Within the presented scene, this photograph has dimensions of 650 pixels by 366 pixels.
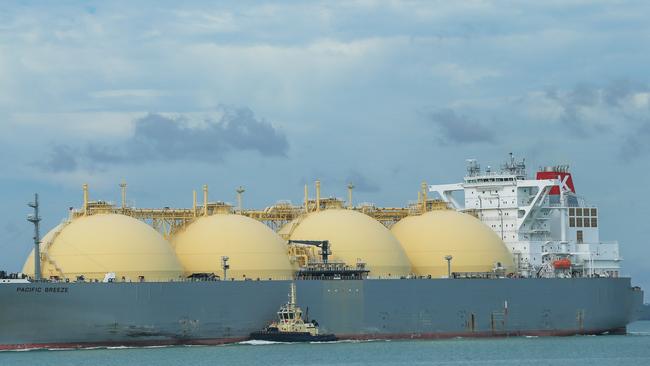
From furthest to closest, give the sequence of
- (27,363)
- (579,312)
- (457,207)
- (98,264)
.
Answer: (457,207) < (579,312) < (98,264) < (27,363)

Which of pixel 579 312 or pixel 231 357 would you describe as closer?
pixel 231 357

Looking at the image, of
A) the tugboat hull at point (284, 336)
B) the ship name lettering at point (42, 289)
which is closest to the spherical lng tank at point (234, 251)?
the tugboat hull at point (284, 336)

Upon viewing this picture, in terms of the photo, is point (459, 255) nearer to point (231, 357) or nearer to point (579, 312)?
point (579, 312)

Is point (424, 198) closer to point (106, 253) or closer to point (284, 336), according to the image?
point (284, 336)

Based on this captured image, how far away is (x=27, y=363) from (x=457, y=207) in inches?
1258

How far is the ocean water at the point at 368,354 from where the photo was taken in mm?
55094

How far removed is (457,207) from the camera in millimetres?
78875

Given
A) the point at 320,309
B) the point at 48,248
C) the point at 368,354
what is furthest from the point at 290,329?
the point at 48,248

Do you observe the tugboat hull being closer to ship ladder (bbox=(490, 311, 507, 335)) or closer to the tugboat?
the tugboat

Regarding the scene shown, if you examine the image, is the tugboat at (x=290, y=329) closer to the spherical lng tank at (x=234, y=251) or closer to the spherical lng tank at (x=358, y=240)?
the spherical lng tank at (x=234, y=251)

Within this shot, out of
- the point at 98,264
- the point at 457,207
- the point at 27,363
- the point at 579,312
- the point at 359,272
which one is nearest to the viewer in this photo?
the point at 27,363

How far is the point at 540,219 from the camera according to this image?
76.6 metres

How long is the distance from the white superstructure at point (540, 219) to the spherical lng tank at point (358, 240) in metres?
9.49

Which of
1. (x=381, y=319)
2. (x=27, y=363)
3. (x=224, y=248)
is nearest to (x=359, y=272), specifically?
(x=381, y=319)
